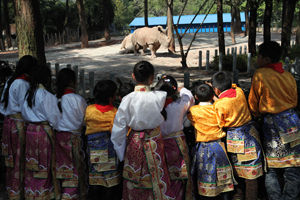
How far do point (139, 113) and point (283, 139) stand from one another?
1.50m

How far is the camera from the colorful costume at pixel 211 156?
3285 mm

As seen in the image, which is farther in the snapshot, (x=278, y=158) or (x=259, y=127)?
(x=259, y=127)

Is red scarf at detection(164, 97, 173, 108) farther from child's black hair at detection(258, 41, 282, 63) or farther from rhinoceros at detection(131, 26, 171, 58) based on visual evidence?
rhinoceros at detection(131, 26, 171, 58)

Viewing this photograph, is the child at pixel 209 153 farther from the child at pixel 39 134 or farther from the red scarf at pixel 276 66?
the child at pixel 39 134

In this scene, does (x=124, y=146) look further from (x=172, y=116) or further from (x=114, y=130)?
(x=172, y=116)

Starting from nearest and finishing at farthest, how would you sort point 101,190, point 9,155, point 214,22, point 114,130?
1. point 114,130
2. point 101,190
3. point 9,155
4. point 214,22

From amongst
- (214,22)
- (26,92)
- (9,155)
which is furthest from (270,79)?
(214,22)

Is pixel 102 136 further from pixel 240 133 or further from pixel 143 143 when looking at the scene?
pixel 240 133

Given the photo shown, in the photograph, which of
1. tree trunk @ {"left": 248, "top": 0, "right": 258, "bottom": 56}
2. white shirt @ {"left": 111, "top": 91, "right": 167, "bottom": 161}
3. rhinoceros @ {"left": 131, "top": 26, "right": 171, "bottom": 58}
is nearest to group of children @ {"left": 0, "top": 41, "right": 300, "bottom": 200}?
white shirt @ {"left": 111, "top": 91, "right": 167, "bottom": 161}

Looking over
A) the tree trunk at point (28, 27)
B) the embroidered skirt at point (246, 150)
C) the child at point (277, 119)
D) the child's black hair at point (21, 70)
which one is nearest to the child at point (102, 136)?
the child's black hair at point (21, 70)

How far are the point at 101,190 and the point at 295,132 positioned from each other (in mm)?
2152

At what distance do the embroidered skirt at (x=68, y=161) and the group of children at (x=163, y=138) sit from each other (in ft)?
0.04

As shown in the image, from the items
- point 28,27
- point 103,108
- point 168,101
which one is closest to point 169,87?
point 168,101

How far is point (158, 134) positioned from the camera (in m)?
3.17
